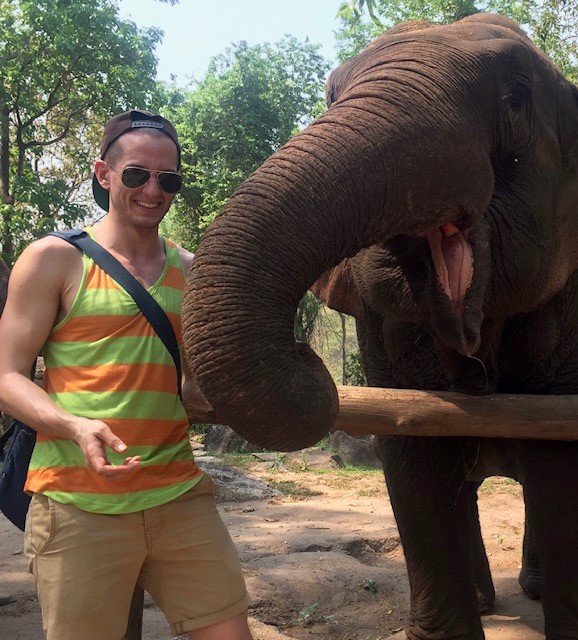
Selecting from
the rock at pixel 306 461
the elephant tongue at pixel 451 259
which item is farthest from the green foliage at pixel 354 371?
the elephant tongue at pixel 451 259

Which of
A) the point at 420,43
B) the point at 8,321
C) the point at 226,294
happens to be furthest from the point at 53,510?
Result: the point at 420,43

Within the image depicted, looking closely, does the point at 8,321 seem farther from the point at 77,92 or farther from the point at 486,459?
the point at 77,92

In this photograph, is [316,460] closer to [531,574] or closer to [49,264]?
[531,574]

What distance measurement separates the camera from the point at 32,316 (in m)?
2.40

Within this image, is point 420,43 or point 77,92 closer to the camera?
point 420,43

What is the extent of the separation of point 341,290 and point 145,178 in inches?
57.7

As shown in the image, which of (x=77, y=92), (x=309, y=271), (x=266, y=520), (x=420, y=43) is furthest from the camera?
(x=77, y=92)

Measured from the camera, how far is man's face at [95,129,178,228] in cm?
253

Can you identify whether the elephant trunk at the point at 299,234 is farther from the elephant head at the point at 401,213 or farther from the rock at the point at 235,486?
the rock at the point at 235,486

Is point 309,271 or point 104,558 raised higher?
point 309,271

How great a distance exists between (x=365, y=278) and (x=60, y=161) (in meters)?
22.2

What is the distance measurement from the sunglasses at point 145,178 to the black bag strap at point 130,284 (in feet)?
0.70

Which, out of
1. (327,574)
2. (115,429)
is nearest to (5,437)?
(115,429)

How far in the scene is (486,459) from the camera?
3.87m
